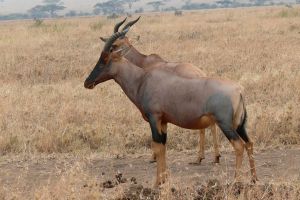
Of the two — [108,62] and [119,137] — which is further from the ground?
[108,62]

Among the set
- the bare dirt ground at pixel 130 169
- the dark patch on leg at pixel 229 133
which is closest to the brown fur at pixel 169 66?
the bare dirt ground at pixel 130 169

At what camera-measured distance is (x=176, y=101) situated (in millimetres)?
6363

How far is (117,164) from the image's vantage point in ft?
25.3

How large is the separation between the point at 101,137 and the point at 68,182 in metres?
3.19

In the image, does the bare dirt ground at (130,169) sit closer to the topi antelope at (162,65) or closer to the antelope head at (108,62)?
the topi antelope at (162,65)

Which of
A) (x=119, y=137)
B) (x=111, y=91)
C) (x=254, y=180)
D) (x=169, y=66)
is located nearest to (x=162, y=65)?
(x=169, y=66)

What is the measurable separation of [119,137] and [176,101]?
8.34 feet

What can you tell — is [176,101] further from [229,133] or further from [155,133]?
[229,133]

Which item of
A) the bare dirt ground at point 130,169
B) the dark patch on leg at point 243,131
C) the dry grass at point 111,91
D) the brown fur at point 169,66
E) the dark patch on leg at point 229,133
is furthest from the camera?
the dry grass at point 111,91

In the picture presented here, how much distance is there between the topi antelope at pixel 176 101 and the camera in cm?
608

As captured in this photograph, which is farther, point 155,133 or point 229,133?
point 155,133

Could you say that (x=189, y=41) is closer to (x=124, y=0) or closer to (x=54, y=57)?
(x=54, y=57)

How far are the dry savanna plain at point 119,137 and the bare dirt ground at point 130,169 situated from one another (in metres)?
0.01

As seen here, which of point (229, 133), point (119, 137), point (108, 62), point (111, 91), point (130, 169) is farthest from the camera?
point (111, 91)
